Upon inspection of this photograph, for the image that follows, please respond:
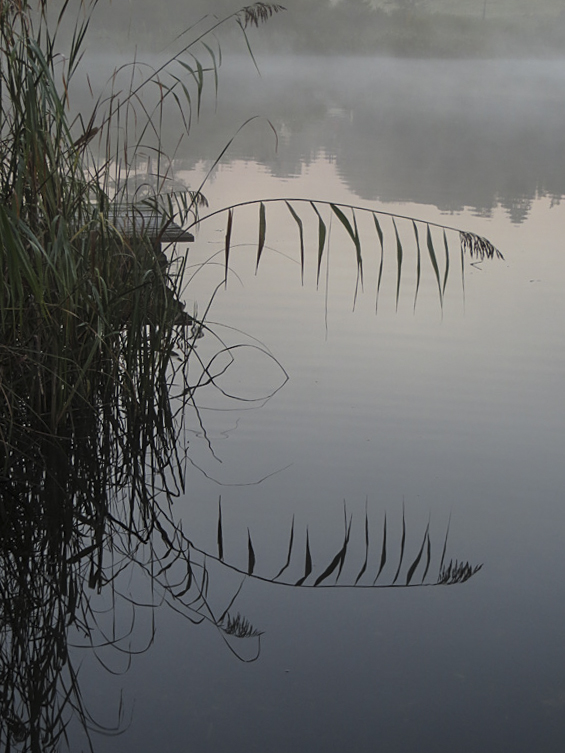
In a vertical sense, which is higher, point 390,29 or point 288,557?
point 390,29

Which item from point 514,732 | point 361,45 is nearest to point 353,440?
point 514,732

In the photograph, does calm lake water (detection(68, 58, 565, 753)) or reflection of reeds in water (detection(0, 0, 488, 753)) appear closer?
calm lake water (detection(68, 58, 565, 753))

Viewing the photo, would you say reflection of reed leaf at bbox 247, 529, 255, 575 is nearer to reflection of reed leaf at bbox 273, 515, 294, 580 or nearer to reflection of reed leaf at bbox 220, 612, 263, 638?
reflection of reed leaf at bbox 273, 515, 294, 580

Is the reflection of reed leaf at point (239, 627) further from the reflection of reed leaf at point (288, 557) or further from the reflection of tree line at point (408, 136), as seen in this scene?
the reflection of tree line at point (408, 136)

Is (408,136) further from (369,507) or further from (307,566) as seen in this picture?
(307,566)

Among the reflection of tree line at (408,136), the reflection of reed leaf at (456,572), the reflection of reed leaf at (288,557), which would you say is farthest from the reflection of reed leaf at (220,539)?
the reflection of tree line at (408,136)

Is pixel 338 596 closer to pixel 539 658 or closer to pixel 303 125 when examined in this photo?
pixel 539 658

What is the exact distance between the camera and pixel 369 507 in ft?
6.79

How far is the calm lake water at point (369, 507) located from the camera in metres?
1.42

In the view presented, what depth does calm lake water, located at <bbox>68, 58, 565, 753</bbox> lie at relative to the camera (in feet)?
4.65

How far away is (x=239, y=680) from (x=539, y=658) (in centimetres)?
45

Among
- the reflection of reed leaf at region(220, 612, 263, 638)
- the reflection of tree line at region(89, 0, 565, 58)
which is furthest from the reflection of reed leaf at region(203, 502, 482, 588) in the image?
the reflection of tree line at region(89, 0, 565, 58)

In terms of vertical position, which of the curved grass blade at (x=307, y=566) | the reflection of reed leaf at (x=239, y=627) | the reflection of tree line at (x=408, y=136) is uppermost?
the reflection of tree line at (x=408, y=136)

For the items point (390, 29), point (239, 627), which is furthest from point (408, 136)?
point (390, 29)
